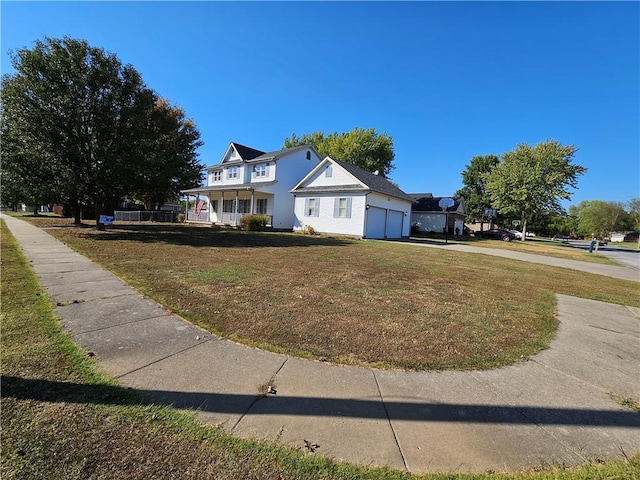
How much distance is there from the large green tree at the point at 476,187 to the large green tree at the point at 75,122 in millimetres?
43557

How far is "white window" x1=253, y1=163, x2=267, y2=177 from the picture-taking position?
26.4m

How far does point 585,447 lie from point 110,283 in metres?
6.83

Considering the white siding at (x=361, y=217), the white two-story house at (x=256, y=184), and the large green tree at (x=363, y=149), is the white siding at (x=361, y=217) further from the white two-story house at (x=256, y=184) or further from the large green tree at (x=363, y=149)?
the large green tree at (x=363, y=149)

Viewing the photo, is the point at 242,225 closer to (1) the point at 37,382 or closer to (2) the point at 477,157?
(1) the point at 37,382

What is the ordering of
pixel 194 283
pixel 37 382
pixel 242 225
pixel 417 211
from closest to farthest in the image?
1. pixel 37 382
2. pixel 194 283
3. pixel 242 225
4. pixel 417 211

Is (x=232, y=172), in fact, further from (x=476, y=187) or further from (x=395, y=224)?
(x=476, y=187)

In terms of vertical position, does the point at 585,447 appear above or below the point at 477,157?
below

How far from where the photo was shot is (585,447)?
6.86 feet

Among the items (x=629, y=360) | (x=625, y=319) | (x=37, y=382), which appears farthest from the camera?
(x=625, y=319)

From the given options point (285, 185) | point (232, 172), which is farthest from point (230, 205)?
point (285, 185)

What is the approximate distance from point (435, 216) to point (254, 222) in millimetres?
25438

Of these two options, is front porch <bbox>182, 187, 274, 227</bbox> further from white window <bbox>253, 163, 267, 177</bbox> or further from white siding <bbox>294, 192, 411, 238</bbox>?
white siding <bbox>294, 192, 411, 238</bbox>

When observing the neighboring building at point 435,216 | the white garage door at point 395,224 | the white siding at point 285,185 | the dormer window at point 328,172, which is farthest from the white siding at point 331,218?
the neighboring building at point 435,216

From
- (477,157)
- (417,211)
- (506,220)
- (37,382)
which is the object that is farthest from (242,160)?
(506,220)
